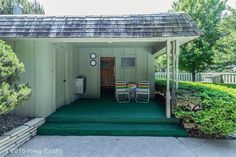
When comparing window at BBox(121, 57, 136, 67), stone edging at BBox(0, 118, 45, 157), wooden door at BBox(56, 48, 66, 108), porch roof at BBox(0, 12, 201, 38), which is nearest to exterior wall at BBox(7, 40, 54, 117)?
porch roof at BBox(0, 12, 201, 38)

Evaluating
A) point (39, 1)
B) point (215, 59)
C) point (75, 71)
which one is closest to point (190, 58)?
point (215, 59)

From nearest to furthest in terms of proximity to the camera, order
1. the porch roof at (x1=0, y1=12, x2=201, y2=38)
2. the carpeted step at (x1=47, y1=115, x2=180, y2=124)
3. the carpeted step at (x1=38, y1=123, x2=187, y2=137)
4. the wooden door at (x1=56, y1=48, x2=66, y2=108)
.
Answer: the carpeted step at (x1=38, y1=123, x2=187, y2=137), the porch roof at (x1=0, y1=12, x2=201, y2=38), the carpeted step at (x1=47, y1=115, x2=180, y2=124), the wooden door at (x1=56, y1=48, x2=66, y2=108)

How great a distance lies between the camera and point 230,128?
4.52m

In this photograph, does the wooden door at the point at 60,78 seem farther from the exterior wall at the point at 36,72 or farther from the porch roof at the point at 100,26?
the porch roof at the point at 100,26

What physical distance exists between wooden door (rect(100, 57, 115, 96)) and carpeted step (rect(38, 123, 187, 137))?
430cm

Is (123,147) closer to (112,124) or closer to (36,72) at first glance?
(112,124)

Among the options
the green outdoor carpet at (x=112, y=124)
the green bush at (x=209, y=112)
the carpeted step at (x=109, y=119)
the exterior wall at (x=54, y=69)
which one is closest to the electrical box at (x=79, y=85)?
the exterior wall at (x=54, y=69)

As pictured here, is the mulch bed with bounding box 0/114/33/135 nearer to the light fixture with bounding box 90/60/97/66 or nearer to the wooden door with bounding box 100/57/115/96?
the light fixture with bounding box 90/60/97/66

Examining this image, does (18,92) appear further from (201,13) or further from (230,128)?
(201,13)

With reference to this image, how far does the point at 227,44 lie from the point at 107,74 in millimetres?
6975

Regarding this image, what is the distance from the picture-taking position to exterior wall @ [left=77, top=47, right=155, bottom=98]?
9156 mm

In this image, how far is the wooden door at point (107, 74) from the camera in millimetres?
9445

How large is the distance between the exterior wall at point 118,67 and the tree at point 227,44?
5096 mm

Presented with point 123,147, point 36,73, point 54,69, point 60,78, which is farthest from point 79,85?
point 123,147
